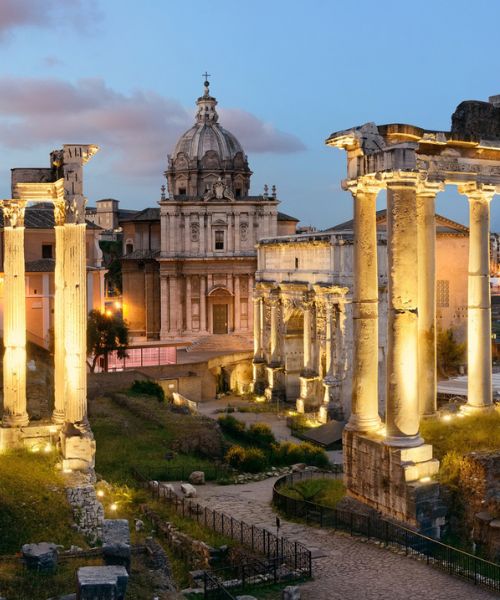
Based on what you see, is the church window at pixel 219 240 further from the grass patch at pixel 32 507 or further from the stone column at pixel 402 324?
the stone column at pixel 402 324

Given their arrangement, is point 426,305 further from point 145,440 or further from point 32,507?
point 145,440

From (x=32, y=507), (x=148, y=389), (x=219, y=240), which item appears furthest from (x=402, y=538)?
(x=219, y=240)

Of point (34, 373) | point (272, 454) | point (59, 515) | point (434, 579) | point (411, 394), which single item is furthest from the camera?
point (34, 373)

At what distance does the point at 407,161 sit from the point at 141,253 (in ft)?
144

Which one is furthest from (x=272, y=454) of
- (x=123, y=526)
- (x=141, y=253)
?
(x=141, y=253)

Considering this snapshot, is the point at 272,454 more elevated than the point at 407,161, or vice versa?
the point at 407,161

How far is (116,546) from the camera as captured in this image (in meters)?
13.6

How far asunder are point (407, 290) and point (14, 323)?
968 cm

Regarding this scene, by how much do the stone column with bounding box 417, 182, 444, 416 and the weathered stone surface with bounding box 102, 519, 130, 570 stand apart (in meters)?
9.35

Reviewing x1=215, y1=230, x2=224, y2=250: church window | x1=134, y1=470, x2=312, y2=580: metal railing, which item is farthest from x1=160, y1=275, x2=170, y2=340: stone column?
x1=134, y1=470, x2=312, y2=580: metal railing

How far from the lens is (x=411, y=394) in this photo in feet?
59.1

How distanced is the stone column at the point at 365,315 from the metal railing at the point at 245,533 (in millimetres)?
3169

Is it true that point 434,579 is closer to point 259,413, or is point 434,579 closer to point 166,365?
point 259,413

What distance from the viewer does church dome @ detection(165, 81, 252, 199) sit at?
2393 inches
